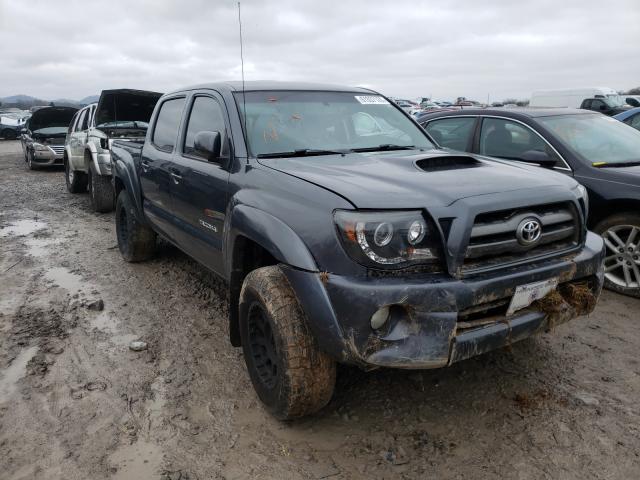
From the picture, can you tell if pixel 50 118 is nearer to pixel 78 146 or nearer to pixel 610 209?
pixel 78 146

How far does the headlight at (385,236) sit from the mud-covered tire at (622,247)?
2.69 m

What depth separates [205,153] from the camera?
10.3ft

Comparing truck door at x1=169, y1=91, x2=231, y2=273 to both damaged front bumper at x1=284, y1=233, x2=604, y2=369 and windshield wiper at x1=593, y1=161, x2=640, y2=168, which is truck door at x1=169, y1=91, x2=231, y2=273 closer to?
damaged front bumper at x1=284, y1=233, x2=604, y2=369

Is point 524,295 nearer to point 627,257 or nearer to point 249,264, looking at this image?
point 249,264

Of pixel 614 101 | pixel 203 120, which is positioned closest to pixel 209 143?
pixel 203 120

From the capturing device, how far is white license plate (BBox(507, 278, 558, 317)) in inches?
94.1

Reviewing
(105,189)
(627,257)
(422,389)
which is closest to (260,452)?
(422,389)

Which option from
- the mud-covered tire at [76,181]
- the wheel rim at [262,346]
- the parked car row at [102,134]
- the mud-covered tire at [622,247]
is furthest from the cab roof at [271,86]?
the mud-covered tire at [76,181]

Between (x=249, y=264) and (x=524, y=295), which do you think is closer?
(x=524, y=295)

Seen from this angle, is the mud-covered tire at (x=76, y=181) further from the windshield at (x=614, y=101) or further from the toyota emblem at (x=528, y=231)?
the windshield at (x=614, y=101)

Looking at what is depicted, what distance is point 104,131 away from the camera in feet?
27.5

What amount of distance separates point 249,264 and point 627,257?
10.2 feet

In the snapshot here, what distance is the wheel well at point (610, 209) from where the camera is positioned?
412cm

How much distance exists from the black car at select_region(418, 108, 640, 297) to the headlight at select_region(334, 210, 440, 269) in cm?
239
